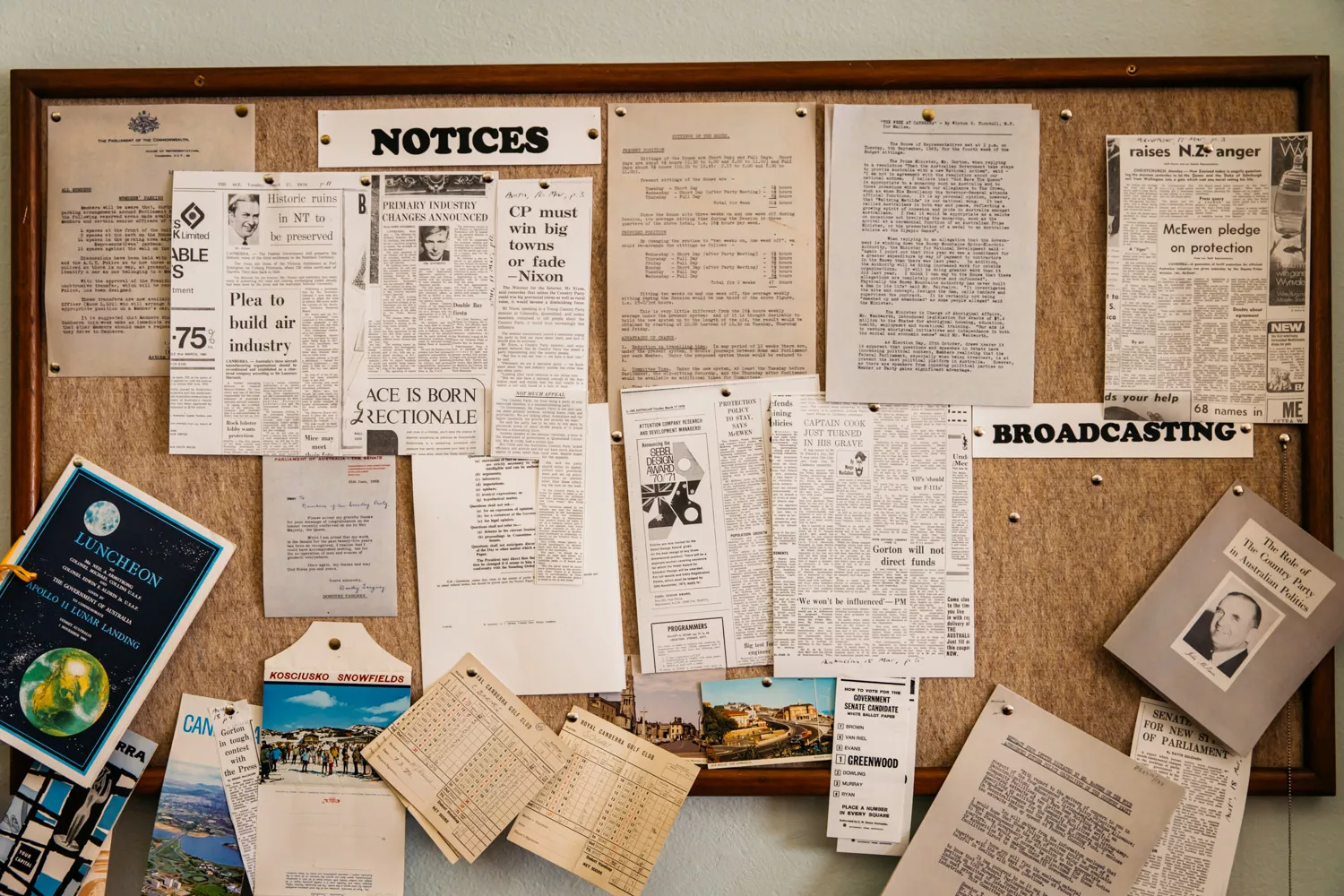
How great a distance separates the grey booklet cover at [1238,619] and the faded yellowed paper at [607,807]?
0.47 m

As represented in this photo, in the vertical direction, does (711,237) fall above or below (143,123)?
below

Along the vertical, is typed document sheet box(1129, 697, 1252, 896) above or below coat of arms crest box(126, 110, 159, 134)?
below

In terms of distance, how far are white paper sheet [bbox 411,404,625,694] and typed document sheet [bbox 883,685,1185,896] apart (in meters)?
0.36

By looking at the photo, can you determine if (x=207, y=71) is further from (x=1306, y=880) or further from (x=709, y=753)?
(x=1306, y=880)

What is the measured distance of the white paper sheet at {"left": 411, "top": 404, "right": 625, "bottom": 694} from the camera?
84 centimetres

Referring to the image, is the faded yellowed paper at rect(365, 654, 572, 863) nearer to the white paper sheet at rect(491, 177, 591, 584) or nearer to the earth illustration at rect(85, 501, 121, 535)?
the white paper sheet at rect(491, 177, 591, 584)

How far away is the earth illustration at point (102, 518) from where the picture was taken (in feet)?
2.72

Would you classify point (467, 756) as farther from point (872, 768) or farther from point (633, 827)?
point (872, 768)

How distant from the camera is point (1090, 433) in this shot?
0.83 metres

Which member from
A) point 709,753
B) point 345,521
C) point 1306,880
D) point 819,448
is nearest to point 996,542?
point 819,448

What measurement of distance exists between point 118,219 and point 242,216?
127mm

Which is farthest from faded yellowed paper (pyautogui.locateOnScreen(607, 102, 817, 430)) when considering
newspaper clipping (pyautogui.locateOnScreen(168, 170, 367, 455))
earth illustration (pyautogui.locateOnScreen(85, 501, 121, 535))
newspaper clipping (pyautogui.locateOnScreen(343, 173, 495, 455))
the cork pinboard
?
earth illustration (pyautogui.locateOnScreen(85, 501, 121, 535))

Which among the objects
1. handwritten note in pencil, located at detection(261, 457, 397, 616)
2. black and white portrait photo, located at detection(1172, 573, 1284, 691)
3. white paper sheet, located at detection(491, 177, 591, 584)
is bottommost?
black and white portrait photo, located at detection(1172, 573, 1284, 691)

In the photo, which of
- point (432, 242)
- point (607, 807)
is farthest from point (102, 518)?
point (607, 807)
